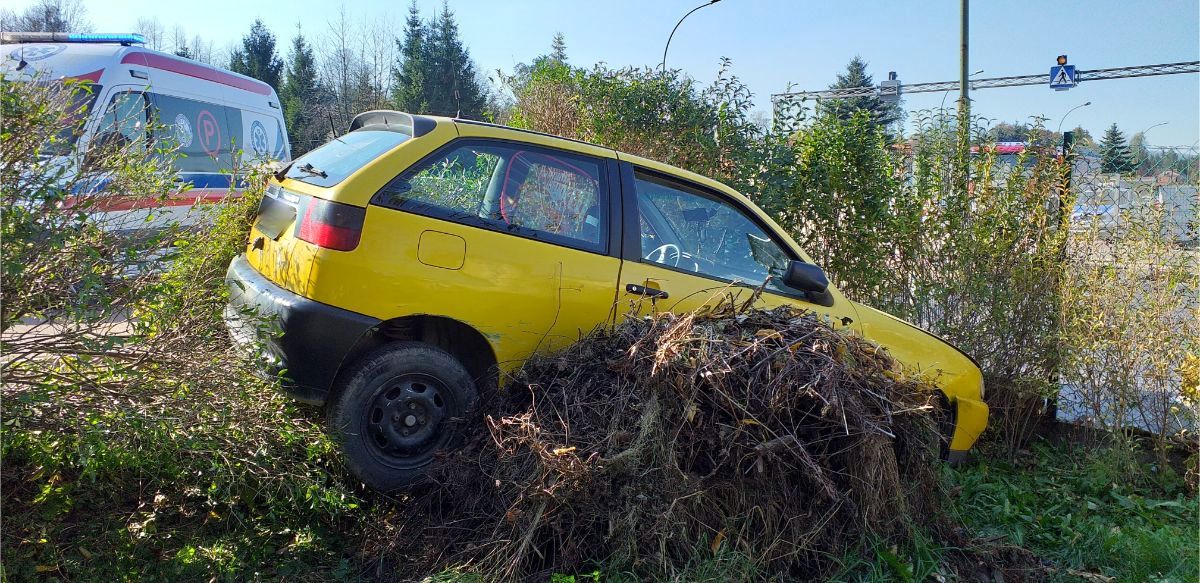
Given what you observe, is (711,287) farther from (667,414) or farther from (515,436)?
(515,436)

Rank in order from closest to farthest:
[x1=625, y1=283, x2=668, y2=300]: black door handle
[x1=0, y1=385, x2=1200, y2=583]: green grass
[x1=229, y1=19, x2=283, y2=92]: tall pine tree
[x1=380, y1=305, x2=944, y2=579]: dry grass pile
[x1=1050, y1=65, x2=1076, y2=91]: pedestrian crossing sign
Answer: [x1=0, y1=385, x2=1200, y2=583]: green grass → [x1=380, y1=305, x2=944, y2=579]: dry grass pile → [x1=625, y1=283, x2=668, y2=300]: black door handle → [x1=1050, y1=65, x2=1076, y2=91]: pedestrian crossing sign → [x1=229, y1=19, x2=283, y2=92]: tall pine tree

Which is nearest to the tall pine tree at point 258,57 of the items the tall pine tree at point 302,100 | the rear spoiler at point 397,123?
the tall pine tree at point 302,100

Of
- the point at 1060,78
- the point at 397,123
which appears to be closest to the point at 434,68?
the point at 1060,78

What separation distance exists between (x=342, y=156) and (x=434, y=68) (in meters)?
41.4

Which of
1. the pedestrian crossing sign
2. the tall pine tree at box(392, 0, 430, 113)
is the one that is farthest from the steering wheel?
the tall pine tree at box(392, 0, 430, 113)

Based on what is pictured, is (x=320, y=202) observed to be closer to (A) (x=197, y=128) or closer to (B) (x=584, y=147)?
(B) (x=584, y=147)

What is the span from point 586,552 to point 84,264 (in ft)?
7.52

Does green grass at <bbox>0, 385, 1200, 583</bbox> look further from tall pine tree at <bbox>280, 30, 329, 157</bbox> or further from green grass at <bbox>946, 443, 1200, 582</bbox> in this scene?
tall pine tree at <bbox>280, 30, 329, 157</bbox>

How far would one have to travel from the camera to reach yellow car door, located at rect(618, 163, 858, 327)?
4547 mm

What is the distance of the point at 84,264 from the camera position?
3.26 m

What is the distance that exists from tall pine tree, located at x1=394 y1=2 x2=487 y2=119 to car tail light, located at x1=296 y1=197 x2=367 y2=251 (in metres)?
38.2

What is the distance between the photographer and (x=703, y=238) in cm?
490

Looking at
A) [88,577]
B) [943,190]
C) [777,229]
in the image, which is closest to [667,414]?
[777,229]

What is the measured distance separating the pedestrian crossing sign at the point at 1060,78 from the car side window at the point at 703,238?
25.1 m
